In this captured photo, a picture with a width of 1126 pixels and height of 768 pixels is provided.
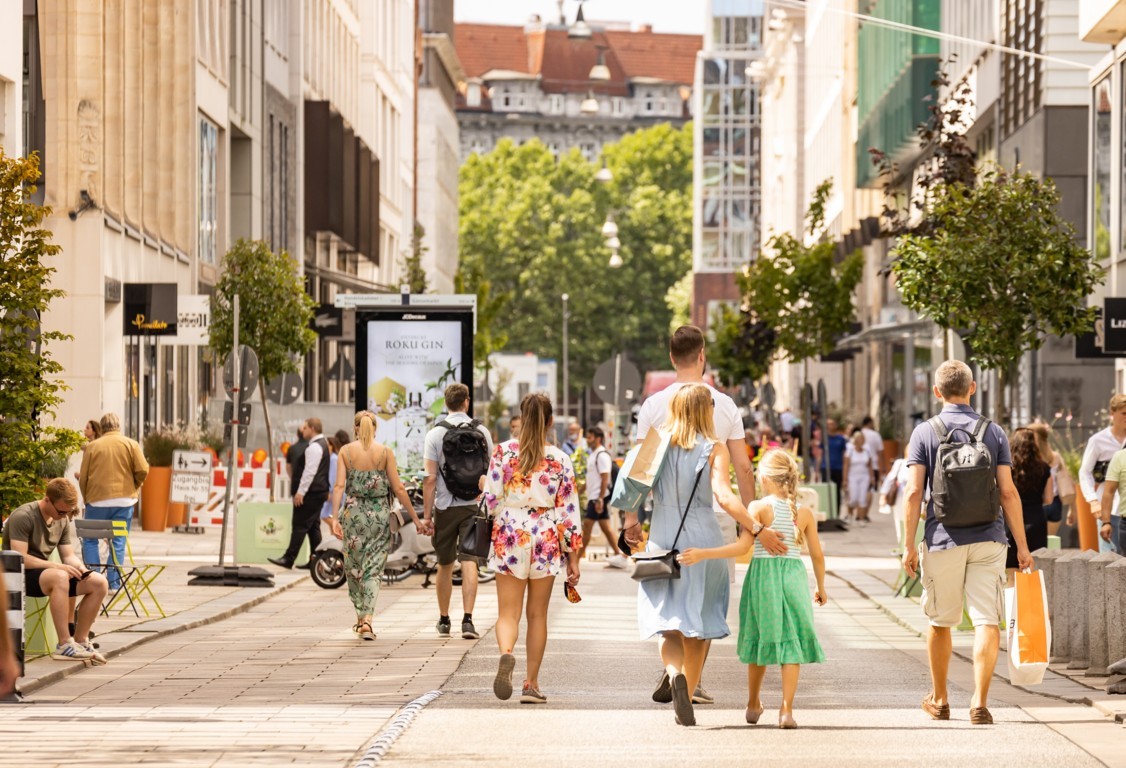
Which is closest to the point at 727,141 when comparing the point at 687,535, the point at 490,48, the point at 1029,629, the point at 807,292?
the point at 490,48

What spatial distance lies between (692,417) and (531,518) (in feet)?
5.78

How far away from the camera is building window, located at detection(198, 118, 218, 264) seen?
42562 millimetres

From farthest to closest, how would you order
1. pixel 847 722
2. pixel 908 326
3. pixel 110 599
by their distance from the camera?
pixel 908 326, pixel 110 599, pixel 847 722

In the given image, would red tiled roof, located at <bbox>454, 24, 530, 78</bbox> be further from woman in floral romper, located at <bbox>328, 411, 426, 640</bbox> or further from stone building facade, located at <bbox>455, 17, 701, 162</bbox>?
woman in floral romper, located at <bbox>328, 411, 426, 640</bbox>

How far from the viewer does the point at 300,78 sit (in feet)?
181

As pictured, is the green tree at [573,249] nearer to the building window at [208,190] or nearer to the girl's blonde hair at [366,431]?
the building window at [208,190]

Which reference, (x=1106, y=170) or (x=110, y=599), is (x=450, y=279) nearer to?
(x=1106, y=170)

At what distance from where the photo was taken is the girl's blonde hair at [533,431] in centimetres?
1244

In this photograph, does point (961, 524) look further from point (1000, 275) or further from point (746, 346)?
point (746, 346)

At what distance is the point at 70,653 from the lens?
14.6 m

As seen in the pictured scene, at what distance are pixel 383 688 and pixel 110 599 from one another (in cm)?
728

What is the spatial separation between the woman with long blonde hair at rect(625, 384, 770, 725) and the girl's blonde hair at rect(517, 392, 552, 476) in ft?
4.88

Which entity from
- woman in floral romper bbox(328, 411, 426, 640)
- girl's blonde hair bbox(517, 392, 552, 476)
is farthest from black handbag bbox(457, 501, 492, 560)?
woman in floral romper bbox(328, 411, 426, 640)

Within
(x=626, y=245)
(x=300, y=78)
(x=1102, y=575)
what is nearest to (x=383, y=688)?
(x=1102, y=575)
